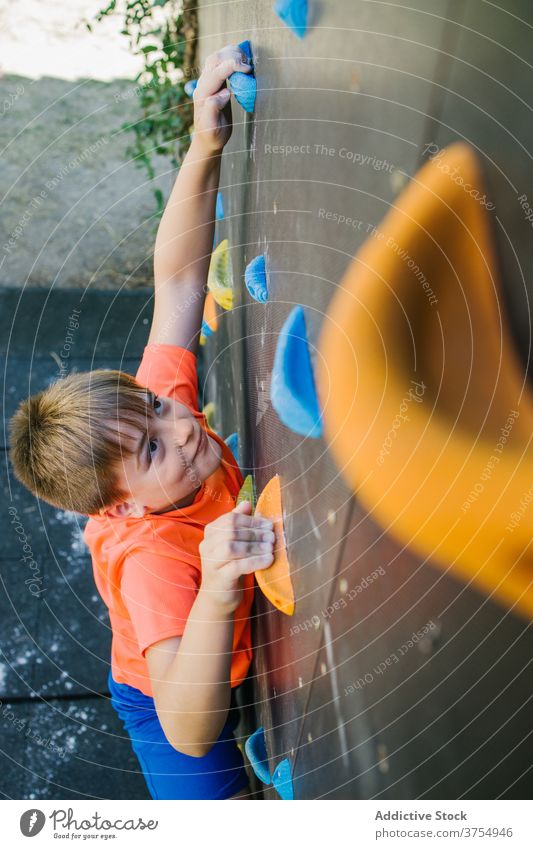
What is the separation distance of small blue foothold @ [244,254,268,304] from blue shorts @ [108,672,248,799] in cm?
45

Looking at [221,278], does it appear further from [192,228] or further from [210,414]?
[210,414]

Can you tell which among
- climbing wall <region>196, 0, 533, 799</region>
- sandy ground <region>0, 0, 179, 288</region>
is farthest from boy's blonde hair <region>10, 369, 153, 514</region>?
sandy ground <region>0, 0, 179, 288</region>

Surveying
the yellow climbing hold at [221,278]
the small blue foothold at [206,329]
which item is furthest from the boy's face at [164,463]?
the small blue foothold at [206,329]

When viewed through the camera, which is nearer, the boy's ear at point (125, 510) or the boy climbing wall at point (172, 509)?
the boy climbing wall at point (172, 509)

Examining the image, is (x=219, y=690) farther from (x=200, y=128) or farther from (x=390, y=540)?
(x=200, y=128)

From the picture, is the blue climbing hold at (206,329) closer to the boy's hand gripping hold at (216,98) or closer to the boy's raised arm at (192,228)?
the boy's raised arm at (192,228)

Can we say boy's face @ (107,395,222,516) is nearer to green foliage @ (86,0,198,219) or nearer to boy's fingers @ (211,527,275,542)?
boy's fingers @ (211,527,275,542)

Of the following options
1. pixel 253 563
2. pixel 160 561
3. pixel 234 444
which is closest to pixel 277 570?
pixel 253 563

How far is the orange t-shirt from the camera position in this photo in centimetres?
70

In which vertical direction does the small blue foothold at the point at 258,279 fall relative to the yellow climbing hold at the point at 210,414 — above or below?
below

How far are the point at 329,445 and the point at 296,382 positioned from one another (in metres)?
0.06

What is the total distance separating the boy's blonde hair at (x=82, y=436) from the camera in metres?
0.73

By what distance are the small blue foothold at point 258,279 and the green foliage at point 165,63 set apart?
90cm

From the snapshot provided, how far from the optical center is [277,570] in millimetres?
626
